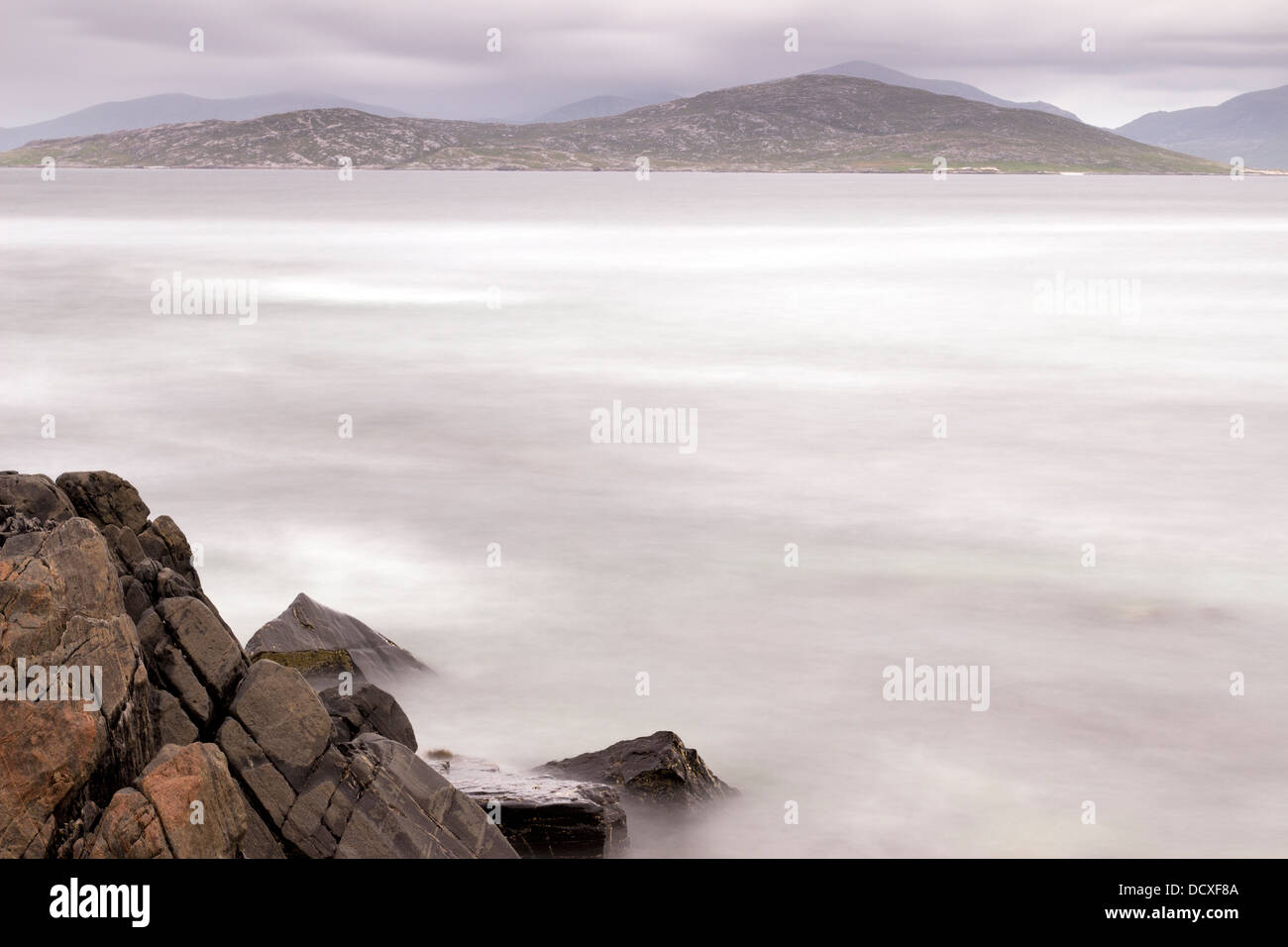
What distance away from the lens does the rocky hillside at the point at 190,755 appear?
8797mm

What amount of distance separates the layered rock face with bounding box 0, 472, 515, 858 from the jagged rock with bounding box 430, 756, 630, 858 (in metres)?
0.58

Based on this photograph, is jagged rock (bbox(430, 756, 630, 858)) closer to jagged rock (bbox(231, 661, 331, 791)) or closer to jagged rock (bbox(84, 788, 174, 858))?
jagged rock (bbox(231, 661, 331, 791))

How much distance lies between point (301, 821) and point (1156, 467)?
1929 centimetres

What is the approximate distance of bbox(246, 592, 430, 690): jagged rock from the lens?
528 inches

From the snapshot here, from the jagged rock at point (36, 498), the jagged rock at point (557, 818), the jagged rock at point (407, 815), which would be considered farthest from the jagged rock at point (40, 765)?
the jagged rock at point (36, 498)

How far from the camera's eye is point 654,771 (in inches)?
453

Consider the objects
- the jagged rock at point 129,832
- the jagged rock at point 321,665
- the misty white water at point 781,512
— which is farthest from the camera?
the jagged rock at point 321,665

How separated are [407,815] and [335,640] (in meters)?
4.87

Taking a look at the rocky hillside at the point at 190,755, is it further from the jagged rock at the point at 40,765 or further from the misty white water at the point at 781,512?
the misty white water at the point at 781,512

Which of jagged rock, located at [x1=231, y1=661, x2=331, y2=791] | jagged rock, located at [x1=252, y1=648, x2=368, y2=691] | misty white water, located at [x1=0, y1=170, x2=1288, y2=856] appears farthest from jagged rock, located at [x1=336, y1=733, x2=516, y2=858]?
jagged rock, located at [x1=252, y1=648, x2=368, y2=691]

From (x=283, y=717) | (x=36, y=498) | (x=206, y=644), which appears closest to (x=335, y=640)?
(x=36, y=498)

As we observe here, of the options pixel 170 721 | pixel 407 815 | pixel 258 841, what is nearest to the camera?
pixel 258 841

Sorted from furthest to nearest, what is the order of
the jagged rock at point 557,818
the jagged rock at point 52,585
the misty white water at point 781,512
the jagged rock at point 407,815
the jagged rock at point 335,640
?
the jagged rock at point 335,640
the misty white water at point 781,512
the jagged rock at point 557,818
the jagged rock at point 52,585
the jagged rock at point 407,815

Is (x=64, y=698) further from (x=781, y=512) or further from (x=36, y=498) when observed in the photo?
(x=781, y=512)
